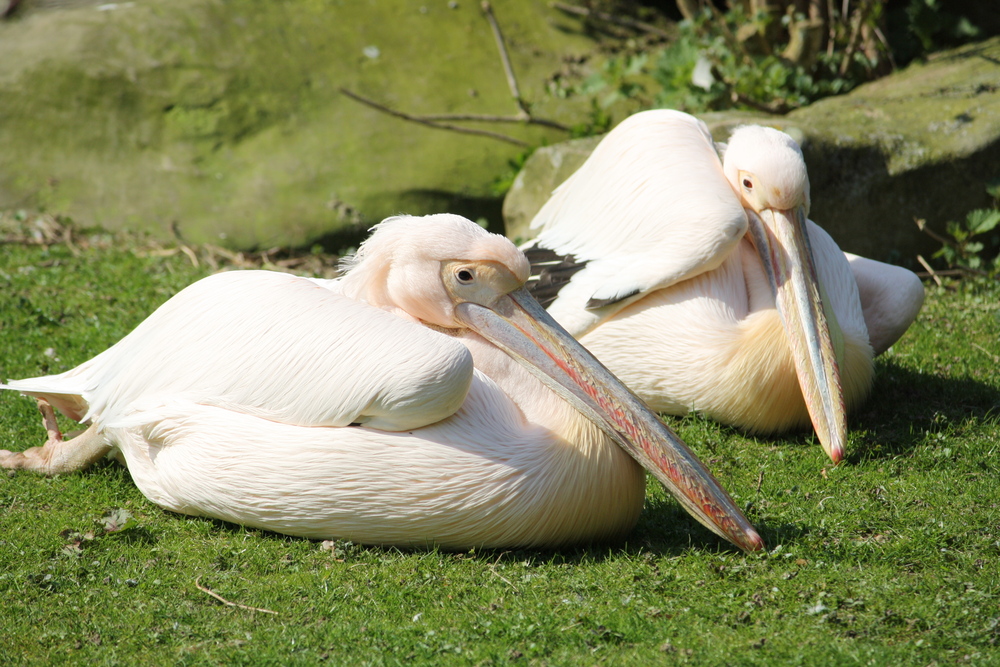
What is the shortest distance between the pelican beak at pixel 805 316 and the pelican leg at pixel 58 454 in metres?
2.81

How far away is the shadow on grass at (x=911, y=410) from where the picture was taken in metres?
4.05

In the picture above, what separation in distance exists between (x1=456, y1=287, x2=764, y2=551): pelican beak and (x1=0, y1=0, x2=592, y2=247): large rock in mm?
3858

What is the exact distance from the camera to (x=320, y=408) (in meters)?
3.19

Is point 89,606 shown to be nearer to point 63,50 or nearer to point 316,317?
point 316,317

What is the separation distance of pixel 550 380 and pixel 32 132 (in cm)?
559

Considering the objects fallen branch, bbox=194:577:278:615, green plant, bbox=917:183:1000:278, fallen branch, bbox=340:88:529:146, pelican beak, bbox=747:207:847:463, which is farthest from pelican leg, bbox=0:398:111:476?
green plant, bbox=917:183:1000:278

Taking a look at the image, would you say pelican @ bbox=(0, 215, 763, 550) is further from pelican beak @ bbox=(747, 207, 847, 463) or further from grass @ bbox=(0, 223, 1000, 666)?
pelican beak @ bbox=(747, 207, 847, 463)

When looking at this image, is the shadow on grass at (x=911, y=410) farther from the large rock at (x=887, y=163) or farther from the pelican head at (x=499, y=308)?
the large rock at (x=887, y=163)

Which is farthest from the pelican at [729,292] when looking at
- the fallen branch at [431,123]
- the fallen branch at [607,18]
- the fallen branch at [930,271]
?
the fallen branch at [607,18]

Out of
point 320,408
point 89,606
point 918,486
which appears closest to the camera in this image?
point 89,606

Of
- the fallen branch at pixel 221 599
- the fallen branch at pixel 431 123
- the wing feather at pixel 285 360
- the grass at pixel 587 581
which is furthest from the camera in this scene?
the fallen branch at pixel 431 123

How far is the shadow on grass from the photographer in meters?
4.05

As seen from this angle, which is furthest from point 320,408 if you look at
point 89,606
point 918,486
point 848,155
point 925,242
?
point 925,242

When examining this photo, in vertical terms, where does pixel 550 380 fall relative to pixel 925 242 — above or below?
above
